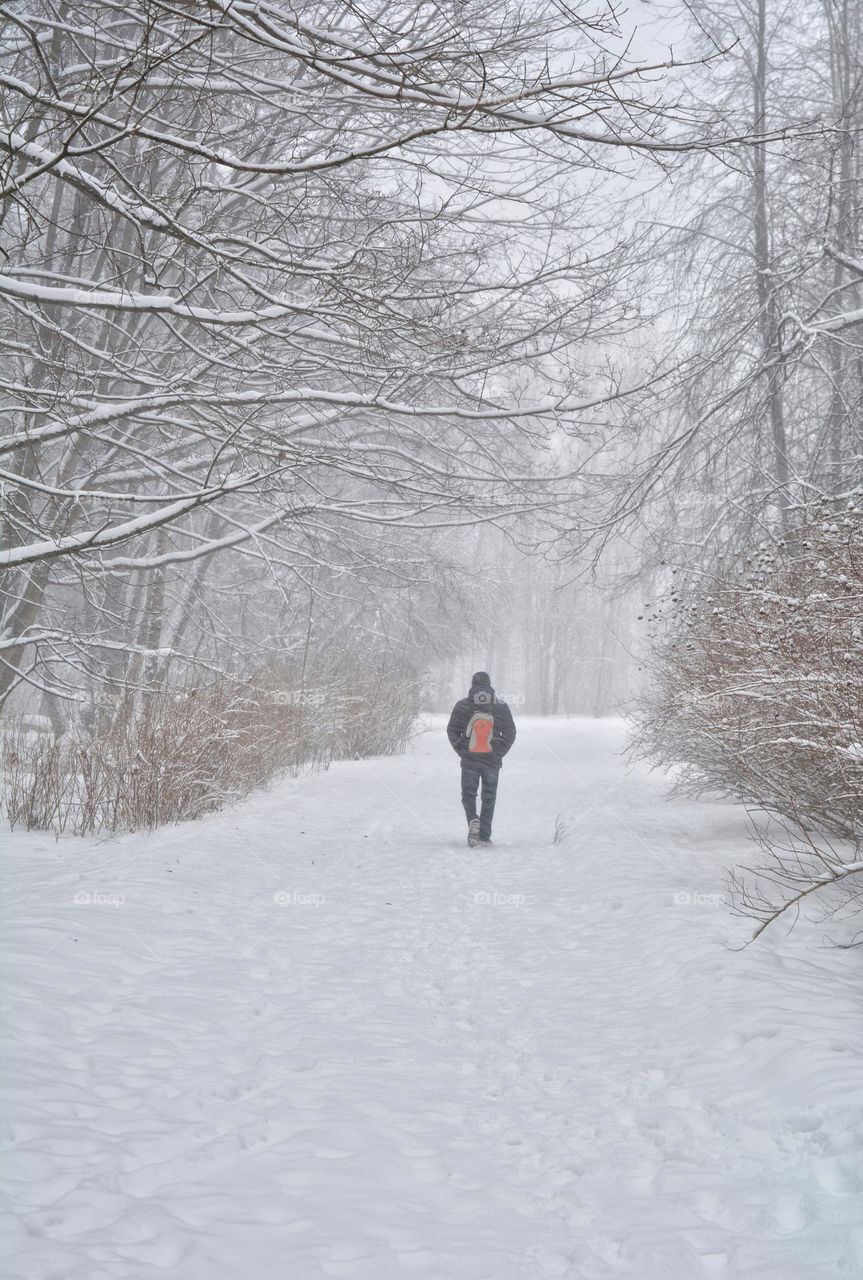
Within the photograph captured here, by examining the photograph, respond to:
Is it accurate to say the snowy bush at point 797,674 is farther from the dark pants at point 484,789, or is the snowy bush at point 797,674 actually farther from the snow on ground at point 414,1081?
the dark pants at point 484,789

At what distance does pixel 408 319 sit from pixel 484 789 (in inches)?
214

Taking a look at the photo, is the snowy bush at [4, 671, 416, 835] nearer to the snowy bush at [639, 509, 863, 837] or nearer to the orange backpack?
the orange backpack

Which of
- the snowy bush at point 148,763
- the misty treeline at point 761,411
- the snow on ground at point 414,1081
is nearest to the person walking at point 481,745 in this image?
the misty treeline at point 761,411

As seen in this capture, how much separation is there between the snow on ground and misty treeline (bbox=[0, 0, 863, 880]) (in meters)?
1.56

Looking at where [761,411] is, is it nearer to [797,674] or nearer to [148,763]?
[797,674]

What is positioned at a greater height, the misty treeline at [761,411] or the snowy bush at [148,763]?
the misty treeline at [761,411]

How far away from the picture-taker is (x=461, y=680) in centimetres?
5325

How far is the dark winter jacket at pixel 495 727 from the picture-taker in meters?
8.71

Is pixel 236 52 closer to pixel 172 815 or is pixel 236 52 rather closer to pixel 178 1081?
pixel 172 815

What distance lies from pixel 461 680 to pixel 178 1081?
5023 centimetres

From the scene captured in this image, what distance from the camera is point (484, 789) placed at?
8.69 metres

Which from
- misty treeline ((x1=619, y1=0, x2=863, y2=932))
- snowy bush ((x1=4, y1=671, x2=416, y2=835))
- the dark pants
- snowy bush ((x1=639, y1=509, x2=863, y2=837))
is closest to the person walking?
the dark pants

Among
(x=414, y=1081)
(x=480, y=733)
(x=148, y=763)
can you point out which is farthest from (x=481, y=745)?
(x=414, y=1081)

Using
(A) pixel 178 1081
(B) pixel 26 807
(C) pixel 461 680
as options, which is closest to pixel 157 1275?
(A) pixel 178 1081
